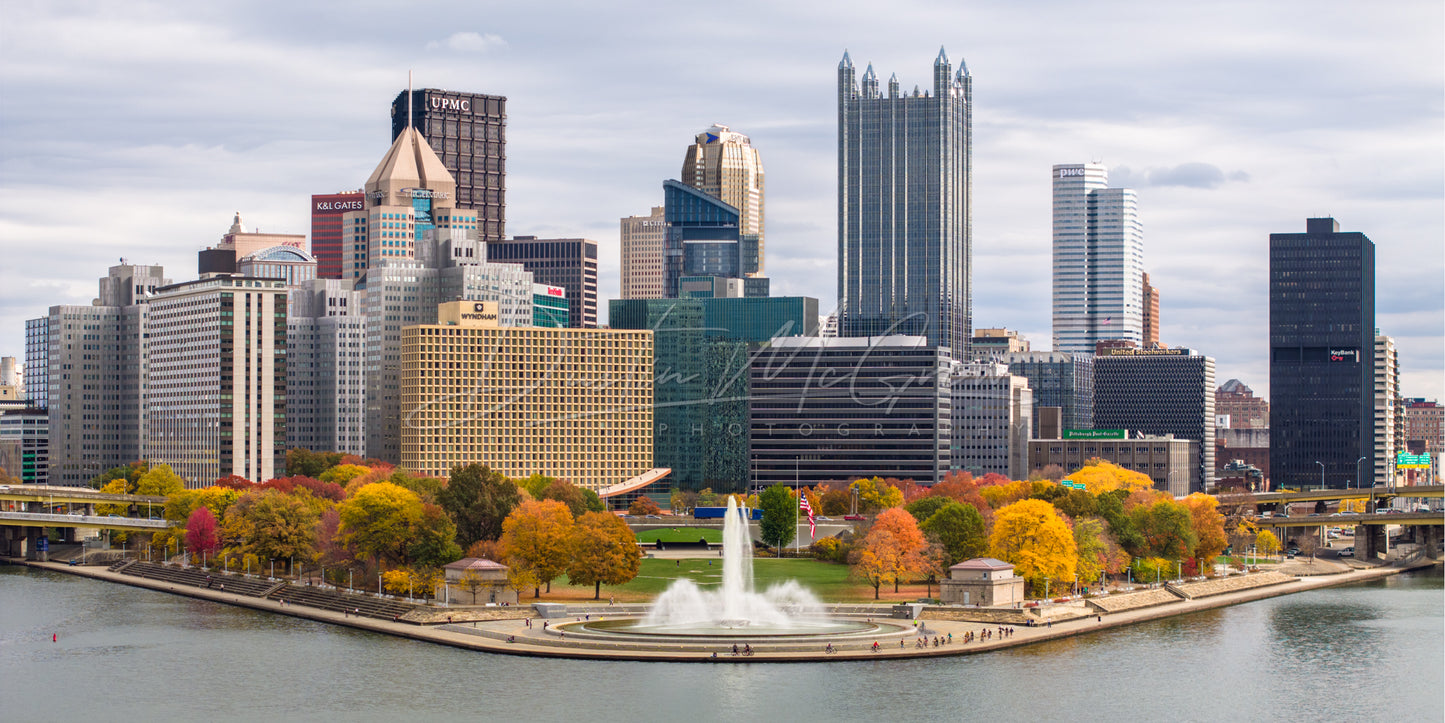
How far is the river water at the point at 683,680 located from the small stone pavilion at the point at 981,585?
31.8ft

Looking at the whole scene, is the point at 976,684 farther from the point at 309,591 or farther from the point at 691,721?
the point at 309,591

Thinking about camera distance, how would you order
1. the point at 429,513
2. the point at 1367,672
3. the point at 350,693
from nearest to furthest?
the point at 350,693 < the point at 1367,672 < the point at 429,513

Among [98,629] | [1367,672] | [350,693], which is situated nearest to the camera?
[350,693]

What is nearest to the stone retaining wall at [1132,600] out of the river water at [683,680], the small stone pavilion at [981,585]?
the river water at [683,680]

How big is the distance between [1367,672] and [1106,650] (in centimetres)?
1880

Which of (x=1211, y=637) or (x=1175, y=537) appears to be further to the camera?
(x=1175, y=537)

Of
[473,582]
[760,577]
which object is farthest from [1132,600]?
[473,582]

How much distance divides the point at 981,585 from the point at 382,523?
52812 millimetres

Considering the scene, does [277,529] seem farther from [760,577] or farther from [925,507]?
[925,507]

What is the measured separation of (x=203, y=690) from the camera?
119750 mm

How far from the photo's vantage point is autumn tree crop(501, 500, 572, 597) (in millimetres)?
156375

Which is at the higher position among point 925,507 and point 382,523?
point 382,523

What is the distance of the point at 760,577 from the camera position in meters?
176

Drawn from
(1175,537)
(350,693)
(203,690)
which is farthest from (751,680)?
(1175,537)
